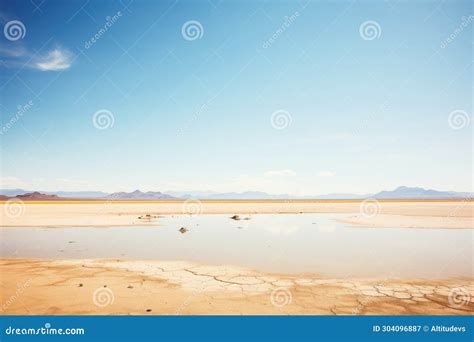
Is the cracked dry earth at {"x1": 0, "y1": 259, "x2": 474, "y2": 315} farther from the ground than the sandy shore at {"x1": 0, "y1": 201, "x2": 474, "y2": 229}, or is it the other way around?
the sandy shore at {"x1": 0, "y1": 201, "x2": 474, "y2": 229}

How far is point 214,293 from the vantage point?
524cm

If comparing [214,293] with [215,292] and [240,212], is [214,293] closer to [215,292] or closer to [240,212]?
[215,292]

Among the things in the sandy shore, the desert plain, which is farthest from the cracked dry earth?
the sandy shore

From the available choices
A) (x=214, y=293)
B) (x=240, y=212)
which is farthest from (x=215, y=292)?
(x=240, y=212)

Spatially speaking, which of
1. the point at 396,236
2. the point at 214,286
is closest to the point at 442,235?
the point at 396,236

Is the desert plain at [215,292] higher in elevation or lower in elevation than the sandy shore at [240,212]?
lower

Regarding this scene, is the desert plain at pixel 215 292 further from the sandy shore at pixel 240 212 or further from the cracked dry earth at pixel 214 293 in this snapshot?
the sandy shore at pixel 240 212

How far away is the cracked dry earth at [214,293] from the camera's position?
15.0 feet

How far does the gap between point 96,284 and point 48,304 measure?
40.9 inches

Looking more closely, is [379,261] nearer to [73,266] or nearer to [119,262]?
[119,262]

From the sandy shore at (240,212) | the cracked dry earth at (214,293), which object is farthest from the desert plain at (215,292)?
the sandy shore at (240,212)

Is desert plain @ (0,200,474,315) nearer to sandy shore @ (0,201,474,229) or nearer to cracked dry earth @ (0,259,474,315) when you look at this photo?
cracked dry earth @ (0,259,474,315)

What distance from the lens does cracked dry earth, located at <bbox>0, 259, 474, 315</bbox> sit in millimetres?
4578

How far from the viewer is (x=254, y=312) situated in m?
4.43
